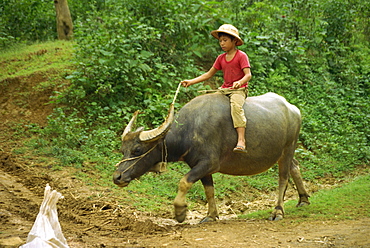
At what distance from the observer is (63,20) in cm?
1266

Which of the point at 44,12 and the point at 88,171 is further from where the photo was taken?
the point at 44,12

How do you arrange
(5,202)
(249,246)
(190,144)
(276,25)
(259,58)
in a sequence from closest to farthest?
1. (249,246)
2. (5,202)
3. (190,144)
4. (259,58)
5. (276,25)

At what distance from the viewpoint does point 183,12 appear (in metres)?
10.5

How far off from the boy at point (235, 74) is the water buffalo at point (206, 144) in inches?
4.9

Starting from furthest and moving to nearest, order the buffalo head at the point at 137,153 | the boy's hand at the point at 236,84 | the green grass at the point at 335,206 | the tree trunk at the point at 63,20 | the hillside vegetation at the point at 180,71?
the tree trunk at the point at 63,20 → the hillside vegetation at the point at 180,71 → the green grass at the point at 335,206 → the boy's hand at the point at 236,84 → the buffalo head at the point at 137,153

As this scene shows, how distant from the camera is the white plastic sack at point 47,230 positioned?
3.02 m

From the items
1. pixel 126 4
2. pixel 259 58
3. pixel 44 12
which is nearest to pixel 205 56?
pixel 259 58

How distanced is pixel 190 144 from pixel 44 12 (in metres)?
10.6

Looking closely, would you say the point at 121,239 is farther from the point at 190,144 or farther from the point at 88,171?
the point at 88,171

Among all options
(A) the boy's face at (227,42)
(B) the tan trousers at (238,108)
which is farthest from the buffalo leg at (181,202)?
(A) the boy's face at (227,42)

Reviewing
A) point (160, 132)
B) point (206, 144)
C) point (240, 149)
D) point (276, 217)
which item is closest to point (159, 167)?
point (160, 132)

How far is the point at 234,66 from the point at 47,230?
3248mm

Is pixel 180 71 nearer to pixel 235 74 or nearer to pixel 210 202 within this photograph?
pixel 235 74

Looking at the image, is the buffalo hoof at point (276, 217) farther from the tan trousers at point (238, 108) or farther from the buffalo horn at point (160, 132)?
the buffalo horn at point (160, 132)
